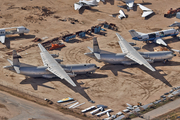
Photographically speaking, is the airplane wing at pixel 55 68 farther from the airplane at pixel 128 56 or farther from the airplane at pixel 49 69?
the airplane at pixel 128 56

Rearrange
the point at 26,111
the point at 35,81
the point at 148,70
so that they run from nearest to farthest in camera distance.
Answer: the point at 26,111, the point at 35,81, the point at 148,70

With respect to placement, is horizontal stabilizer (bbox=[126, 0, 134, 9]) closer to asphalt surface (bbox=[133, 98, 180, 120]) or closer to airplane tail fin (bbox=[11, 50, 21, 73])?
asphalt surface (bbox=[133, 98, 180, 120])

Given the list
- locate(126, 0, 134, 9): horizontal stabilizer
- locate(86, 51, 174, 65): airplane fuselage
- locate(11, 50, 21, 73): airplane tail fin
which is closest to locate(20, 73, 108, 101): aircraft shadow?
locate(11, 50, 21, 73): airplane tail fin

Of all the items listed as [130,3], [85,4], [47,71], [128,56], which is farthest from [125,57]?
[130,3]

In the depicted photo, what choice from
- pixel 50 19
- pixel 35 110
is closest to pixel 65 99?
pixel 35 110

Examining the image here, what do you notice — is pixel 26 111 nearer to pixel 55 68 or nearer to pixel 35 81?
pixel 35 81

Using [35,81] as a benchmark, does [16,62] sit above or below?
above

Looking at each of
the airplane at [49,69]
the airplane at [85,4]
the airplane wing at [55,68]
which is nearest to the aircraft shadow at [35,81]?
the airplane at [49,69]
